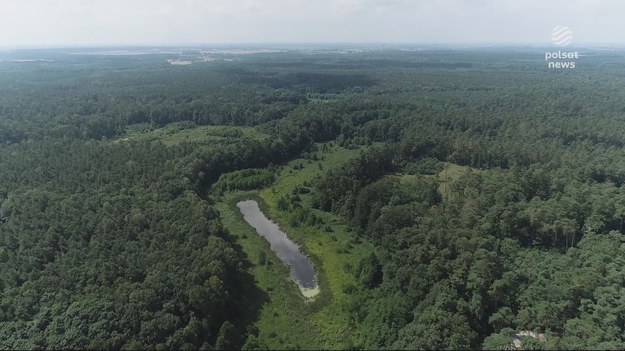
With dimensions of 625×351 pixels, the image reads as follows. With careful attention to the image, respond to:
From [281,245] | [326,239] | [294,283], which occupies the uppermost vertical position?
[326,239]

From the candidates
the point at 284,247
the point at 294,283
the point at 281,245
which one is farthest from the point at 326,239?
the point at 294,283

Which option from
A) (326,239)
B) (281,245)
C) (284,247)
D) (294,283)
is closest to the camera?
(294,283)

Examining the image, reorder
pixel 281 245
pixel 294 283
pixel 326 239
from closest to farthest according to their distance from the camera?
pixel 294 283, pixel 281 245, pixel 326 239

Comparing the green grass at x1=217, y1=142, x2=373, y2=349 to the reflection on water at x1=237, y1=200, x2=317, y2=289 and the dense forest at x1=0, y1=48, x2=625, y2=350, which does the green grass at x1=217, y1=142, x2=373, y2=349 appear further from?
the reflection on water at x1=237, y1=200, x2=317, y2=289

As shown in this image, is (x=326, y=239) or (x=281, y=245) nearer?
(x=281, y=245)

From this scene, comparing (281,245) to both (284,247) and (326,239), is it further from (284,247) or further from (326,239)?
(326,239)

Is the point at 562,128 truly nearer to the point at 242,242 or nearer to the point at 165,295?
the point at 242,242

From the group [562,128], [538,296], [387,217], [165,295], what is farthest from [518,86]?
[165,295]
